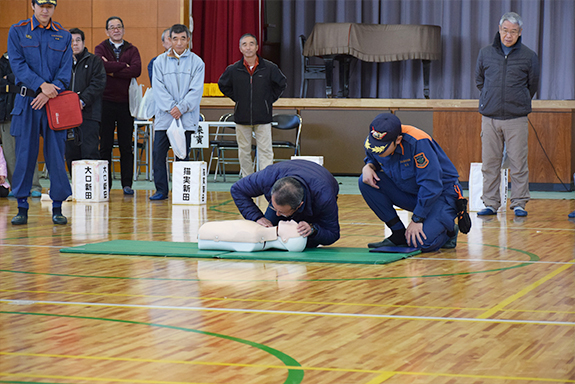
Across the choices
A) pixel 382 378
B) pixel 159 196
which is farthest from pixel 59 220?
pixel 382 378

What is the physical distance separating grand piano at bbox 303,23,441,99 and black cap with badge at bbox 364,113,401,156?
270 inches

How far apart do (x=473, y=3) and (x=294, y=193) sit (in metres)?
9.07

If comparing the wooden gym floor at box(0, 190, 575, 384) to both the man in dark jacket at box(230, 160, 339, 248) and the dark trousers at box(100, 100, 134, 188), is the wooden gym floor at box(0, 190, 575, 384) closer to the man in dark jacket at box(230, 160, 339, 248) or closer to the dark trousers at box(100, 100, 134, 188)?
Answer: the man in dark jacket at box(230, 160, 339, 248)

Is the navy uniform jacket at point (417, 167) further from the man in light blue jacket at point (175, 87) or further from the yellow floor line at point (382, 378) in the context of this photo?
the man in light blue jacket at point (175, 87)

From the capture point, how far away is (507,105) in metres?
5.44

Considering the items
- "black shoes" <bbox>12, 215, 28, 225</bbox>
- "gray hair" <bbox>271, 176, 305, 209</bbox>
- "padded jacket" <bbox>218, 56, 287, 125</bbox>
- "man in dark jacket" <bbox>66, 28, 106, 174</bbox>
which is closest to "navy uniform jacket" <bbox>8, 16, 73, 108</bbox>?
"black shoes" <bbox>12, 215, 28, 225</bbox>

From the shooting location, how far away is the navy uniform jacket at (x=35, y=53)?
176 inches

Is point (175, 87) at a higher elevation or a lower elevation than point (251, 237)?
higher

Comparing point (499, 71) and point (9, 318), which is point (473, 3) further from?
point (9, 318)

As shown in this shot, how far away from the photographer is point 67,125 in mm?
4488

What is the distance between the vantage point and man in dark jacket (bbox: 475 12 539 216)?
5414 millimetres

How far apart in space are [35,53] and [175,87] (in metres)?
2.19

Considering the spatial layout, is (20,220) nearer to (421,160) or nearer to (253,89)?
(421,160)

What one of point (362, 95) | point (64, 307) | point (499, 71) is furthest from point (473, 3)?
point (64, 307)
